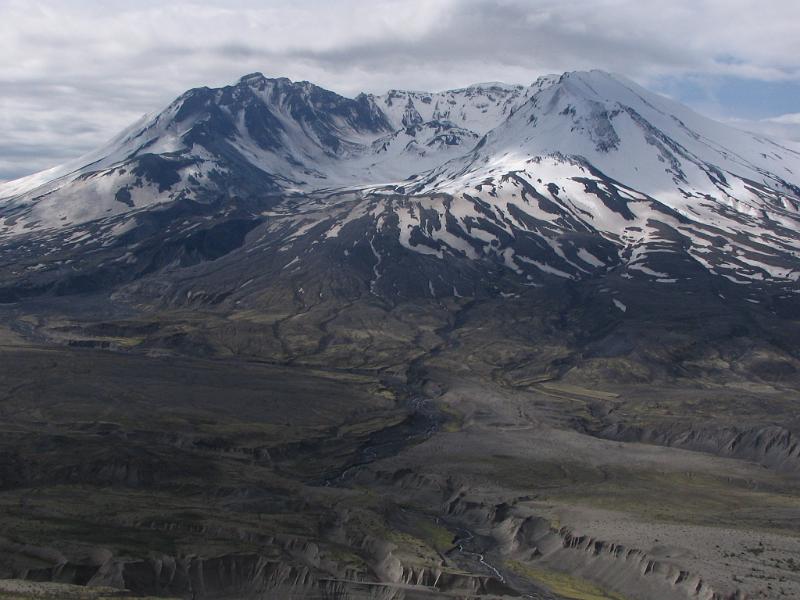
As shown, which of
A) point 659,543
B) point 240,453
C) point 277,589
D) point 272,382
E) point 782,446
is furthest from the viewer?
point 272,382

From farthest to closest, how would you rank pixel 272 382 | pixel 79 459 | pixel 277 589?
1. pixel 272 382
2. pixel 79 459
3. pixel 277 589

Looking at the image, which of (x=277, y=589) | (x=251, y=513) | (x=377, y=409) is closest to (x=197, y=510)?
(x=251, y=513)

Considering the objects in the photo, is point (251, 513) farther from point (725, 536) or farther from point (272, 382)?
point (272, 382)

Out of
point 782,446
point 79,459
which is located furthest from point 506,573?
point 782,446

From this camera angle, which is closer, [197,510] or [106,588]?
[106,588]

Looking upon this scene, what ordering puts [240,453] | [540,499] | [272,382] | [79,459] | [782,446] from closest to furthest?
[79,459]
[540,499]
[240,453]
[782,446]
[272,382]

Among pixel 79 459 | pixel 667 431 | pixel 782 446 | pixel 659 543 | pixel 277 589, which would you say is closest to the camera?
pixel 277 589

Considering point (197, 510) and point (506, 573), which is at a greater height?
point (197, 510)

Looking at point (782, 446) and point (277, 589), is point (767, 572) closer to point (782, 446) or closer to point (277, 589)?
point (277, 589)

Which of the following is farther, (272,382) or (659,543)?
(272,382)
